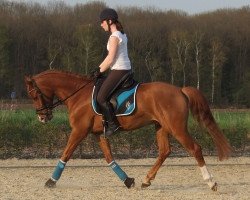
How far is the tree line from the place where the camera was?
1599 inches

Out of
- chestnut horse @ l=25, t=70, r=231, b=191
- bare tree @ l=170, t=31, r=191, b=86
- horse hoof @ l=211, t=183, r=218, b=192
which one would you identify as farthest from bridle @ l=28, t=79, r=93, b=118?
bare tree @ l=170, t=31, r=191, b=86

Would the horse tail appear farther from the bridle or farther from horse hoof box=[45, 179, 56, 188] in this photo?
horse hoof box=[45, 179, 56, 188]


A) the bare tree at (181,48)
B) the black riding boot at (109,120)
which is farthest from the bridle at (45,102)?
the bare tree at (181,48)

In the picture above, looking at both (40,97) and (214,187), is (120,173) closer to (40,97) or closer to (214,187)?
(214,187)

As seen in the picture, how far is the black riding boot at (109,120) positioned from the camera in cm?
800

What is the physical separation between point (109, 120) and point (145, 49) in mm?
37368

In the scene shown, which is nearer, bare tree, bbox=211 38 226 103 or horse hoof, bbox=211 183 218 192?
horse hoof, bbox=211 183 218 192

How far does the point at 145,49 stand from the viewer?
4512 cm

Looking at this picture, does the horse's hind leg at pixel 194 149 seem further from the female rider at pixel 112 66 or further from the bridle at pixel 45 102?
the bridle at pixel 45 102

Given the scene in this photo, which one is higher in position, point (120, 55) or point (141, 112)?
point (120, 55)

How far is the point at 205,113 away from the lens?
826cm

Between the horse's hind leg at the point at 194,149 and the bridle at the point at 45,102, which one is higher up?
the bridle at the point at 45,102

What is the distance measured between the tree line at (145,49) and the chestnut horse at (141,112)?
27.0 m

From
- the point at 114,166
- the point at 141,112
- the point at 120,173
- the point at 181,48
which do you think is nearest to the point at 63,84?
the point at 141,112
